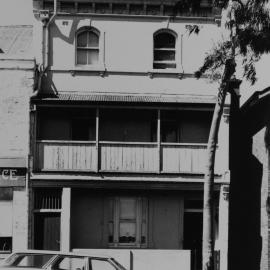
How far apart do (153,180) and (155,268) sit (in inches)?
113

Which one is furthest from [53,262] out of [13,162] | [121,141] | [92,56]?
[92,56]

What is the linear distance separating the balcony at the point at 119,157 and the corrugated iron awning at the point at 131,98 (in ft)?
4.56

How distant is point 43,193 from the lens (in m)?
24.0

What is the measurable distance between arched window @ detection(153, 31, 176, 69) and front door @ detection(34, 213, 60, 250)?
250 inches

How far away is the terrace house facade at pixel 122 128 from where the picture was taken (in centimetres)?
2373

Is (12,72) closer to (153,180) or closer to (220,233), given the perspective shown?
(153,180)

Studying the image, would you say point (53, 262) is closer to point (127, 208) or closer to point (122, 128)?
point (127, 208)

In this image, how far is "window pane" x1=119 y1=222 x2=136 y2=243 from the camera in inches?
966

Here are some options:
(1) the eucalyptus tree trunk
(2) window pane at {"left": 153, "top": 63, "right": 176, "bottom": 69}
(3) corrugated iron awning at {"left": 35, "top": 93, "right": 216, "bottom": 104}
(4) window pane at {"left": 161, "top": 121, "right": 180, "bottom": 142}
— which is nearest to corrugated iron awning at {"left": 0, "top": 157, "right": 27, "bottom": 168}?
(3) corrugated iron awning at {"left": 35, "top": 93, "right": 216, "bottom": 104}

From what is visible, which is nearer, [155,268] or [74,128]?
[155,268]

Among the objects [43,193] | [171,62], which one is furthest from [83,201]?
[171,62]

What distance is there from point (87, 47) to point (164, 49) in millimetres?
2694

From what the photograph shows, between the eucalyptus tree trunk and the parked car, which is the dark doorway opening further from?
the parked car

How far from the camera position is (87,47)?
987 inches
